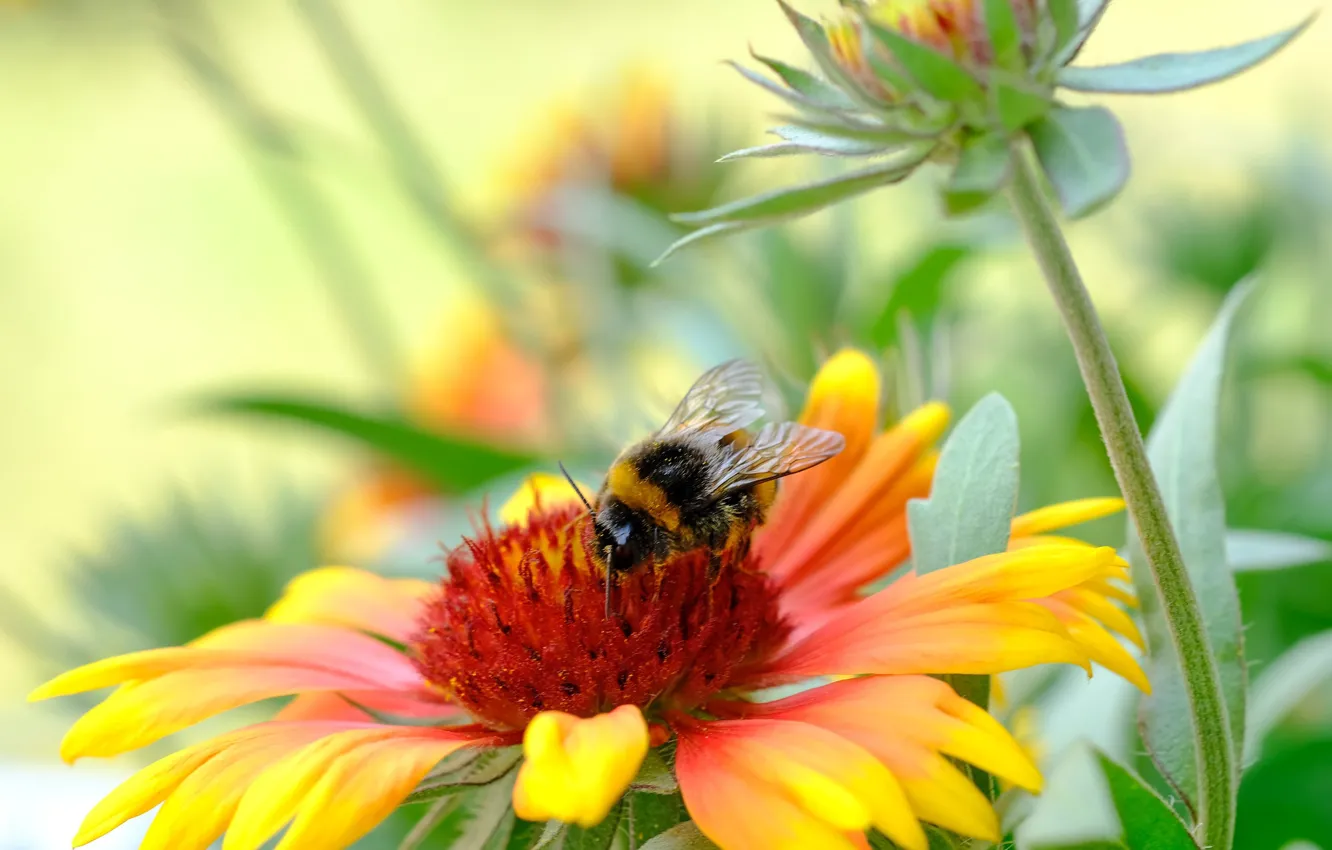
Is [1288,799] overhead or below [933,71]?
below

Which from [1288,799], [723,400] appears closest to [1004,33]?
[723,400]

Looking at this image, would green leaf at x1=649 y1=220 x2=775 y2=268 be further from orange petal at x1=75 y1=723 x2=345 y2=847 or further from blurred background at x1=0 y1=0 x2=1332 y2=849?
orange petal at x1=75 y1=723 x2=345 y2=847

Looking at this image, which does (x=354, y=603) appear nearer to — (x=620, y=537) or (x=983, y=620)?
(x=620, y=537)

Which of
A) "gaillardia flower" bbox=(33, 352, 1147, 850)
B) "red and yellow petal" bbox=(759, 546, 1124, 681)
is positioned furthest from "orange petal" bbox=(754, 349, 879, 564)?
"red and yellow petal" bbox=(759, 546, 1124, 681)

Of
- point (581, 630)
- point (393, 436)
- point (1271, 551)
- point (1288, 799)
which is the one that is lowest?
point (1288, 799)

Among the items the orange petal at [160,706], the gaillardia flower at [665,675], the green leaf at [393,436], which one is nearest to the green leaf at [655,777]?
the gaillardia flower at [665,675]

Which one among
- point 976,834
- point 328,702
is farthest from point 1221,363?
point 328,702
